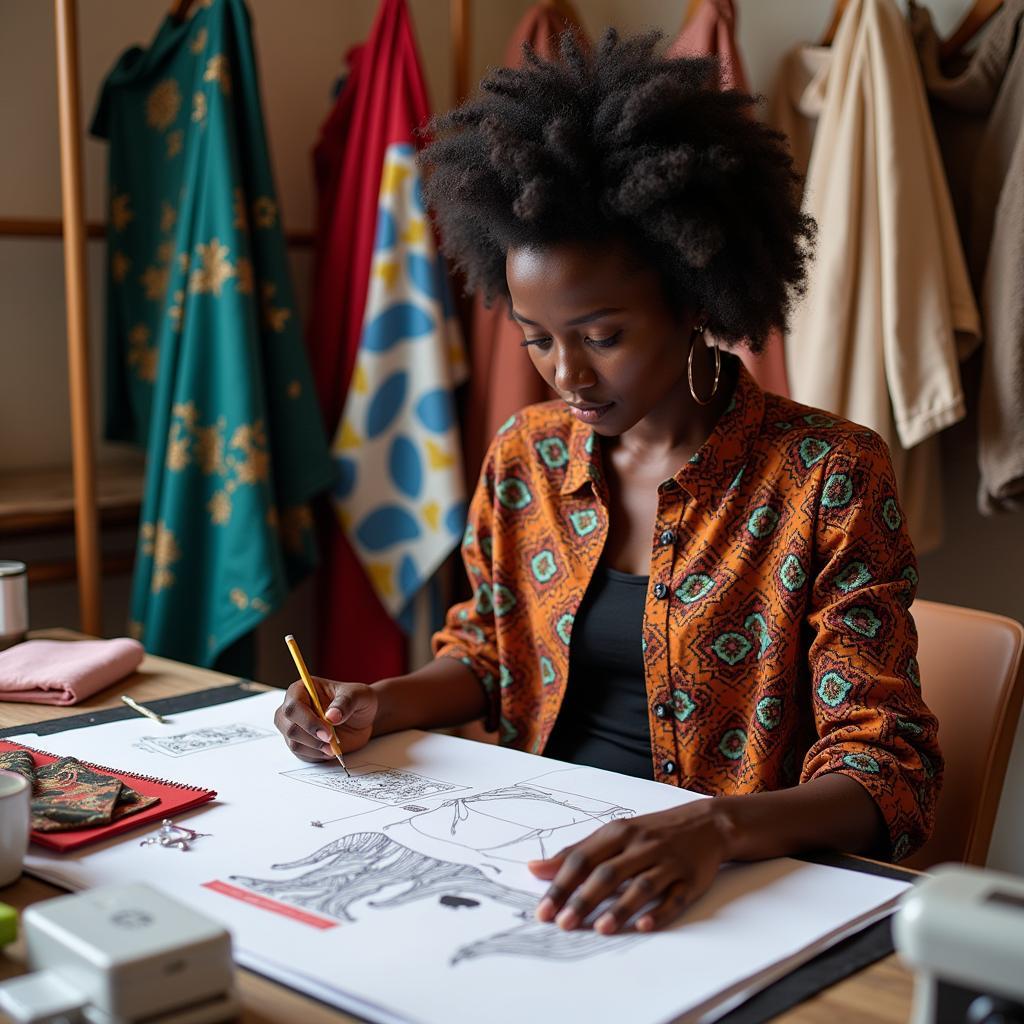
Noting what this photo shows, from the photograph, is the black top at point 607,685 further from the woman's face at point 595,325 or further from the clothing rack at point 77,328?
the clothing rack at point 77,328

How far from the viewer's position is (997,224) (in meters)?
1.88

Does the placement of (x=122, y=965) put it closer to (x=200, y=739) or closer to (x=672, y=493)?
(x=200, y=739)

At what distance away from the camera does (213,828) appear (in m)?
0.96

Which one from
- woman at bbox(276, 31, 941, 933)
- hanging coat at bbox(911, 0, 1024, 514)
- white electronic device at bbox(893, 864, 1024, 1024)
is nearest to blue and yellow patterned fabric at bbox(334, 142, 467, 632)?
woman at bbox(276, 31, 941, 933)

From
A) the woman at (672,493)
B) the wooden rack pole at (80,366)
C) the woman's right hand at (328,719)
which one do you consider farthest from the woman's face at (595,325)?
the wooden rack pole at (80,366)

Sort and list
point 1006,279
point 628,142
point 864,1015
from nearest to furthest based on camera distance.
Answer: point 864,1015 → point 628,142 → point 1006,279

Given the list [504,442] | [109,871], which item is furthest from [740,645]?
[109,871]

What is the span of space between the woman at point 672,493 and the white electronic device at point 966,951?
0.54 m

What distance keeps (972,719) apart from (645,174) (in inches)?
25.4

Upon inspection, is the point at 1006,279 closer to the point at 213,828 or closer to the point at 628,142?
the point at 628,142

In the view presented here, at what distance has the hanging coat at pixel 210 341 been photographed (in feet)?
6.57

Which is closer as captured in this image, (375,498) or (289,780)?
(289,780)

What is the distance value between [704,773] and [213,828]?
21.8 inches

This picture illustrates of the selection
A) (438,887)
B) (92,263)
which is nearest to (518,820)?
(438,887)
